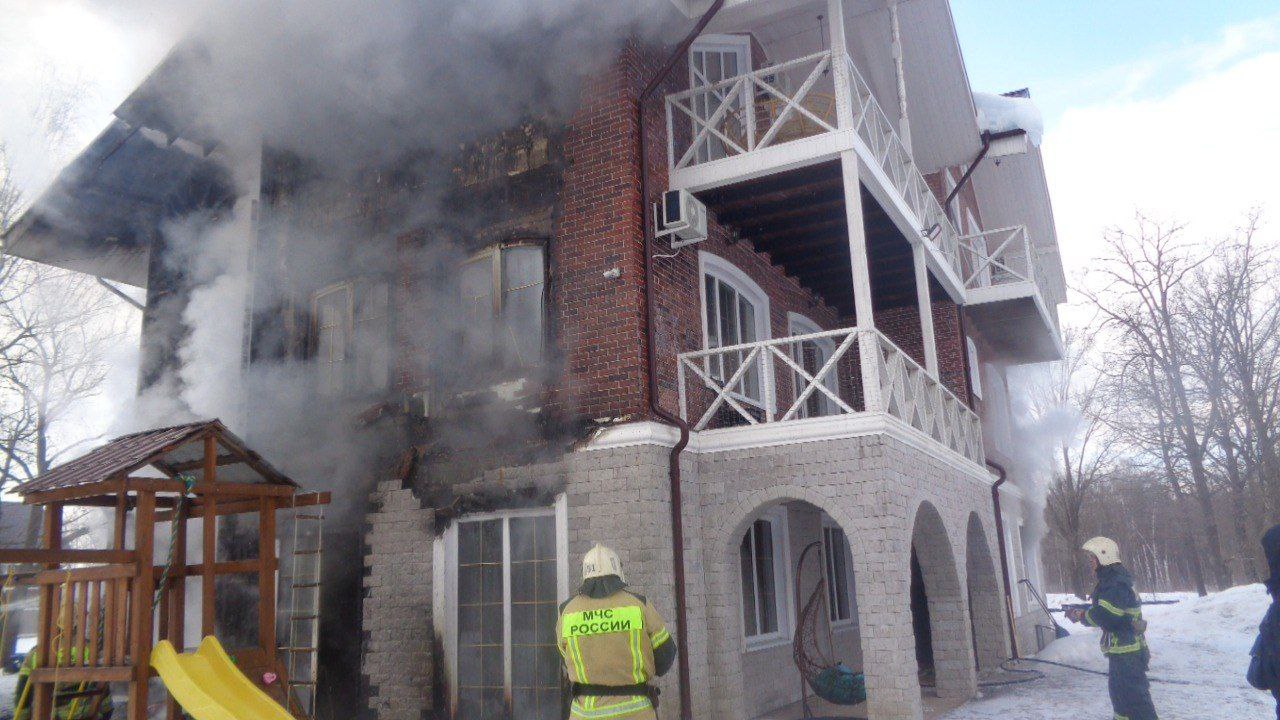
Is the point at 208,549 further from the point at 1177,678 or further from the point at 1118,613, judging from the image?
the point at 1177,678

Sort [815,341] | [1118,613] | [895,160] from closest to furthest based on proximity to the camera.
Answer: [1118,613] < [895,160] < [815,341]

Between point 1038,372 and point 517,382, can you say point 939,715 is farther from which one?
point 1038,372

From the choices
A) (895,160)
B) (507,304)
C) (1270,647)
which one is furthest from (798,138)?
(1270,647)

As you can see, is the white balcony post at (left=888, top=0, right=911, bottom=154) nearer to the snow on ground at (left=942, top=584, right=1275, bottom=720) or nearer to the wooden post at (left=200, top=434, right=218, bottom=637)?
the snow on ground at (left=942, top=584, right=1275, bottom=720)

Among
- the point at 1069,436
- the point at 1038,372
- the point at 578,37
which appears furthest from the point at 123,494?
the point at 1038,372

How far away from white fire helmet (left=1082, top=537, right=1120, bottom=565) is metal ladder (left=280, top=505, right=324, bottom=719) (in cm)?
724

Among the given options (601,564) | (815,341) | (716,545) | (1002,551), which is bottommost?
(1002,551)

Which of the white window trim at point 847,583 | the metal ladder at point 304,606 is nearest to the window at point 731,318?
the white window trim at point 847,583

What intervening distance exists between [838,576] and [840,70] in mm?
7366

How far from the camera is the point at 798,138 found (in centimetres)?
1097

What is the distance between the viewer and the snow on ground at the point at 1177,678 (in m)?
9.36

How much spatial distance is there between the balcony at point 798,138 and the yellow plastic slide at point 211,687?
6024 millimetres

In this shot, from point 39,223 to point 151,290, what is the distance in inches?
72.8

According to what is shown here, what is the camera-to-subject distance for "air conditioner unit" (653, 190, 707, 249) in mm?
8992
